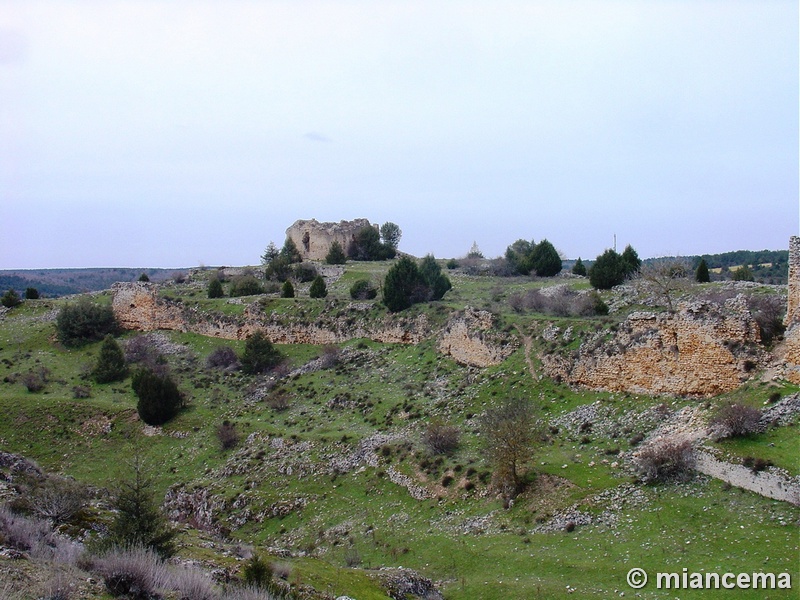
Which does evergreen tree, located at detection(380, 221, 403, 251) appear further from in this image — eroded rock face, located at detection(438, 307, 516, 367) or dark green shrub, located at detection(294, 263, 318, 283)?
eroded rock face, located at detection(438, 307, 516, 367)

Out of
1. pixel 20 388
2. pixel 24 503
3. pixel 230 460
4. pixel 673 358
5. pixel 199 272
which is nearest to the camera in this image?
pixel 24 503

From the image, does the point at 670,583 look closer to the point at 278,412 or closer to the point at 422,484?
the point at 422,484

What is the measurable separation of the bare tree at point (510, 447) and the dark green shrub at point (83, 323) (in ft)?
103

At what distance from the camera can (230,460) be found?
88.4 feet

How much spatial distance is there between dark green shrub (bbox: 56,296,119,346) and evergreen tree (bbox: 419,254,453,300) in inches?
815

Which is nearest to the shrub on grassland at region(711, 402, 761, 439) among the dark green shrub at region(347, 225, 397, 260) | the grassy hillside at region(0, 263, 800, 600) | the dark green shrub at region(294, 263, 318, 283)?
the grassy hillside at region(0, 263, 800, 600)

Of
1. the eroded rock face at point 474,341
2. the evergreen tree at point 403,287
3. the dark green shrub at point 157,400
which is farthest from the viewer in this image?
the evergreen tree at point 403,287

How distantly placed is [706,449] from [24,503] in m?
15.9

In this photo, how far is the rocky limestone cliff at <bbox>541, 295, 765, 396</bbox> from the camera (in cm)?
1977

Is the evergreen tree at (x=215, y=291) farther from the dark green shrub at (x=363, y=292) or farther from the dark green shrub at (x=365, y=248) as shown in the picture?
the dark green shrub at (x=365, y=248)

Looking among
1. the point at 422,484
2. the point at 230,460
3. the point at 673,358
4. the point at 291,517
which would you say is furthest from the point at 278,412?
the point at 673,358

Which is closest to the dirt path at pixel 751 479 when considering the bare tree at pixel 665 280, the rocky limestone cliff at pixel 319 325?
the rocky limestone cliff at pixel 319 325

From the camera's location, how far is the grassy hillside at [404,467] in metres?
14.5

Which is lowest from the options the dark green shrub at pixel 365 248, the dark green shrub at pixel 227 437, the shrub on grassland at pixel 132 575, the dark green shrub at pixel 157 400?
the dark green shrub at pixel 227 437
